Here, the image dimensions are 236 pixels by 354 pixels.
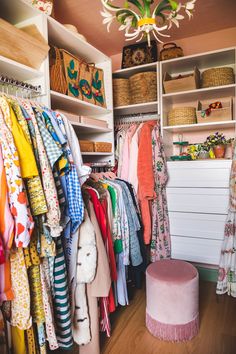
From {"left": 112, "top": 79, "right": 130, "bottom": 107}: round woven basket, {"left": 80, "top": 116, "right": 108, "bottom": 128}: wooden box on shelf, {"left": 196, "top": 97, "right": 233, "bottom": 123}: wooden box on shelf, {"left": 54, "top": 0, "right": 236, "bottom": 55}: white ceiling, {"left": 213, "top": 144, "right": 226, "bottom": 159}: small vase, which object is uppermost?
{"left": 54, "top": 0, "right": 236, "bottom": 55}: white ceiling

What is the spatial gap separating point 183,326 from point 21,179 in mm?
1376

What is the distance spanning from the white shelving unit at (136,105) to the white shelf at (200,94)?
6.2 inches

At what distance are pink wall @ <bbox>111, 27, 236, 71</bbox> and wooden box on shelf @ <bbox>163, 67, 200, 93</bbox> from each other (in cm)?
38

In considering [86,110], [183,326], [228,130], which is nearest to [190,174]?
[228,130]

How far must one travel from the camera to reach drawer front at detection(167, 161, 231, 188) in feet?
7.32

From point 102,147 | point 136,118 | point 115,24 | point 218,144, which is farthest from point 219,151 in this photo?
point 115,24

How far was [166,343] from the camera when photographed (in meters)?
1.64

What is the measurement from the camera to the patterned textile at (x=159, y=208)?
2.29 meters

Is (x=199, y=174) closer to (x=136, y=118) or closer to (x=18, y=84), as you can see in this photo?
(x=136, y=118)

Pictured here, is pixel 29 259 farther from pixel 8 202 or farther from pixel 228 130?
pixel 228 130

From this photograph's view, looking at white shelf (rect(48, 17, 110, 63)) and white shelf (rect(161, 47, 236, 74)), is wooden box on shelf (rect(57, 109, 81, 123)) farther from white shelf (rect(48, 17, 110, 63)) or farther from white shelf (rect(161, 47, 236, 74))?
white shelf (rect(161, 47, 236, 74))

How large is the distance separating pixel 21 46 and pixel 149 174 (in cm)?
129

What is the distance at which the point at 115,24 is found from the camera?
2.36 meters

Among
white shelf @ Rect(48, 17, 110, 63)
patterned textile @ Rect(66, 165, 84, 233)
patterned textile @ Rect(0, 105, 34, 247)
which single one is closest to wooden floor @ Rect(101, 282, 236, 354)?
patterned textile @ Rect(66, 165, 84, 233)
